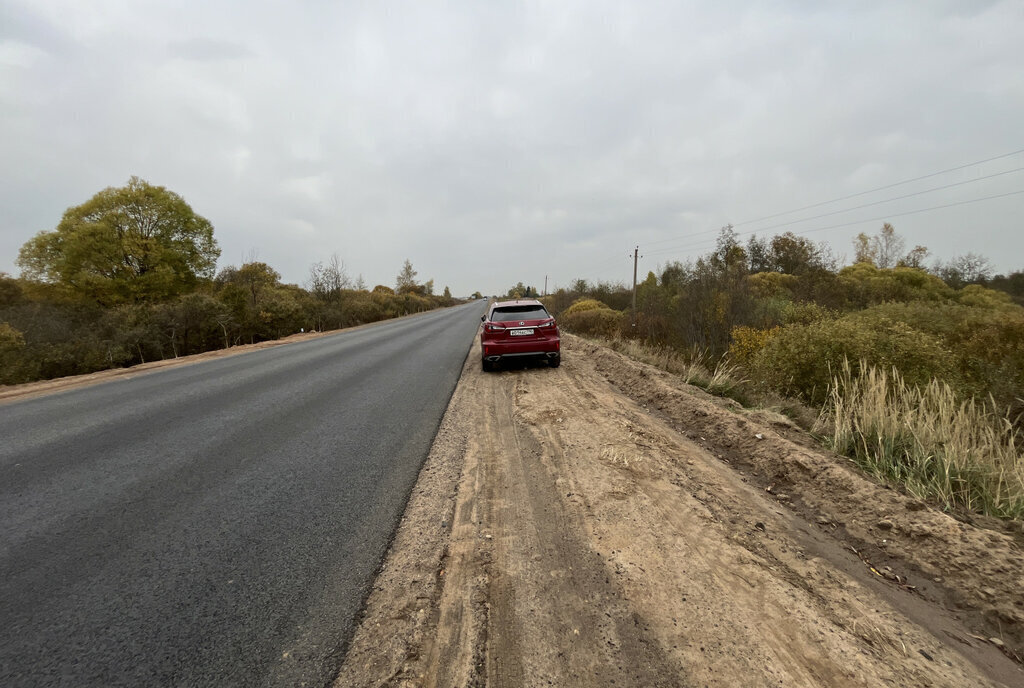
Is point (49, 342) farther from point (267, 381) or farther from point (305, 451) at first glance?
point (305, 451)

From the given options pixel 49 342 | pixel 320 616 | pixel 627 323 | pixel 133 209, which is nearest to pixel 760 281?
pixel 627 323

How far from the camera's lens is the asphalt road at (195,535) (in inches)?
81.4

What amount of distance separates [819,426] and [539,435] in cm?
348

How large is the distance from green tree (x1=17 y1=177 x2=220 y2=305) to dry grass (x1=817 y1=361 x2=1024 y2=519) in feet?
124

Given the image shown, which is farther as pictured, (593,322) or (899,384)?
(593,322)

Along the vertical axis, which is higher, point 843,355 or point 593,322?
point 593,322

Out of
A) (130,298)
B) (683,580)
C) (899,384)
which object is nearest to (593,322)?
(899,384)

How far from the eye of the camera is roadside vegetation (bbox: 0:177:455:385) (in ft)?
52.0

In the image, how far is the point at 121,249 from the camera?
1084 inches

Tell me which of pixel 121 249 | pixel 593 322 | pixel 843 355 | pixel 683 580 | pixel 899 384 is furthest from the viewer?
pixel 121 249

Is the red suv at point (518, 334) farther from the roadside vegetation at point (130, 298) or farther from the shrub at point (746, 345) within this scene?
the roadside vegetation at point (130, 298)

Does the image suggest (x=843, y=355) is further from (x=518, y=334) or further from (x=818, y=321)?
(x=518, y=334)

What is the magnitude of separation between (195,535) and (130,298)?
3451 centimetres

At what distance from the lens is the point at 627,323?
20.2 metres
